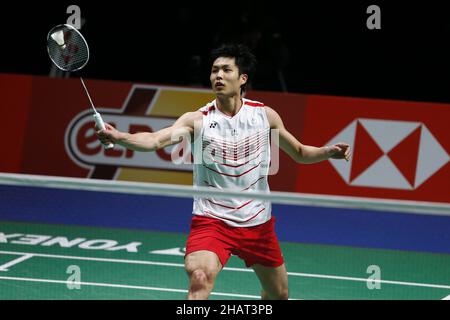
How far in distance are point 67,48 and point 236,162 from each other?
1.35m

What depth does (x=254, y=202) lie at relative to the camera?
498cm

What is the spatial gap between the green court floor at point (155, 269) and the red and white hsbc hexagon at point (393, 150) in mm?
824

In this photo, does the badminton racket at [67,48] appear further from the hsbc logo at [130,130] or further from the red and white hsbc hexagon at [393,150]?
the red and white hsbc hexagon at [393,150]

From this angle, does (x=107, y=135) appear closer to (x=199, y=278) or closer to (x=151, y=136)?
(x=151, y=136)

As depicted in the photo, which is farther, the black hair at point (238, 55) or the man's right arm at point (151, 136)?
the black hair at point (238, 55)

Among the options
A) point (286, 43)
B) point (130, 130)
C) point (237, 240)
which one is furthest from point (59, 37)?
point (286, 43)

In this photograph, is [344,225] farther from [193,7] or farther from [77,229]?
[193,7]

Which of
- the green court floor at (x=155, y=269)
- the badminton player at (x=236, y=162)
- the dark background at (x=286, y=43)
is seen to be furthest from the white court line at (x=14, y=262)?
the dark background at (x=286, y=43)

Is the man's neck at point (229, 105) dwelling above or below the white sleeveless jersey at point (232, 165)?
above

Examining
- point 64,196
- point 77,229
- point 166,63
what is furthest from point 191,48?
Result: point 77,229

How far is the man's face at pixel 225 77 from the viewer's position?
502 centimetres

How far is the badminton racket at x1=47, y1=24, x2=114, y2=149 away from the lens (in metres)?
5.32

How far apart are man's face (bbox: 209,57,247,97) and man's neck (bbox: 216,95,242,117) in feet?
0.14

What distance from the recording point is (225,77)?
16.5 ft
